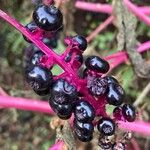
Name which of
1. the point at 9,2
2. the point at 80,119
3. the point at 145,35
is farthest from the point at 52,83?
the point at 145,35

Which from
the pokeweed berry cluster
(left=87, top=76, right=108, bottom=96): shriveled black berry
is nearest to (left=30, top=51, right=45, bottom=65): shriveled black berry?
the pokeweed berry cluster

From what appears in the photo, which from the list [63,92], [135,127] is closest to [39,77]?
[63,92]

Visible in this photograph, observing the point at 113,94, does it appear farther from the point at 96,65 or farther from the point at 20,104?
the point at 20,104

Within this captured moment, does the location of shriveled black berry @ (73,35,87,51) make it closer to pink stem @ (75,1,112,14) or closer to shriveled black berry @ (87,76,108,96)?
shriveled black berry @ (87,76,108,96)

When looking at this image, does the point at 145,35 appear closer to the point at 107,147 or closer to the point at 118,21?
the point at 118,21

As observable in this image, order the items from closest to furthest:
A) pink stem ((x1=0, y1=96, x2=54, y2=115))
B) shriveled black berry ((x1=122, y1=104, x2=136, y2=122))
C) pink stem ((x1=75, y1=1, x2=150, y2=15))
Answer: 1. shriveled black berry ((x1=122, y1=104, x2=136, y2=122))
2. pink stem ((x1=0, y1=96, x2=54, y2=115))
3. pink stem ((x1=75, y1=1, x2=150, y2=15))

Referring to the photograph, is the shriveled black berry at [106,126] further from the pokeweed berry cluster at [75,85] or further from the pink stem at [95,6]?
the pink stem at [95,6]

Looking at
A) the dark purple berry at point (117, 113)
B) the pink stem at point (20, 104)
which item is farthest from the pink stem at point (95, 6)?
the dark purple berry at point (117, 113)
